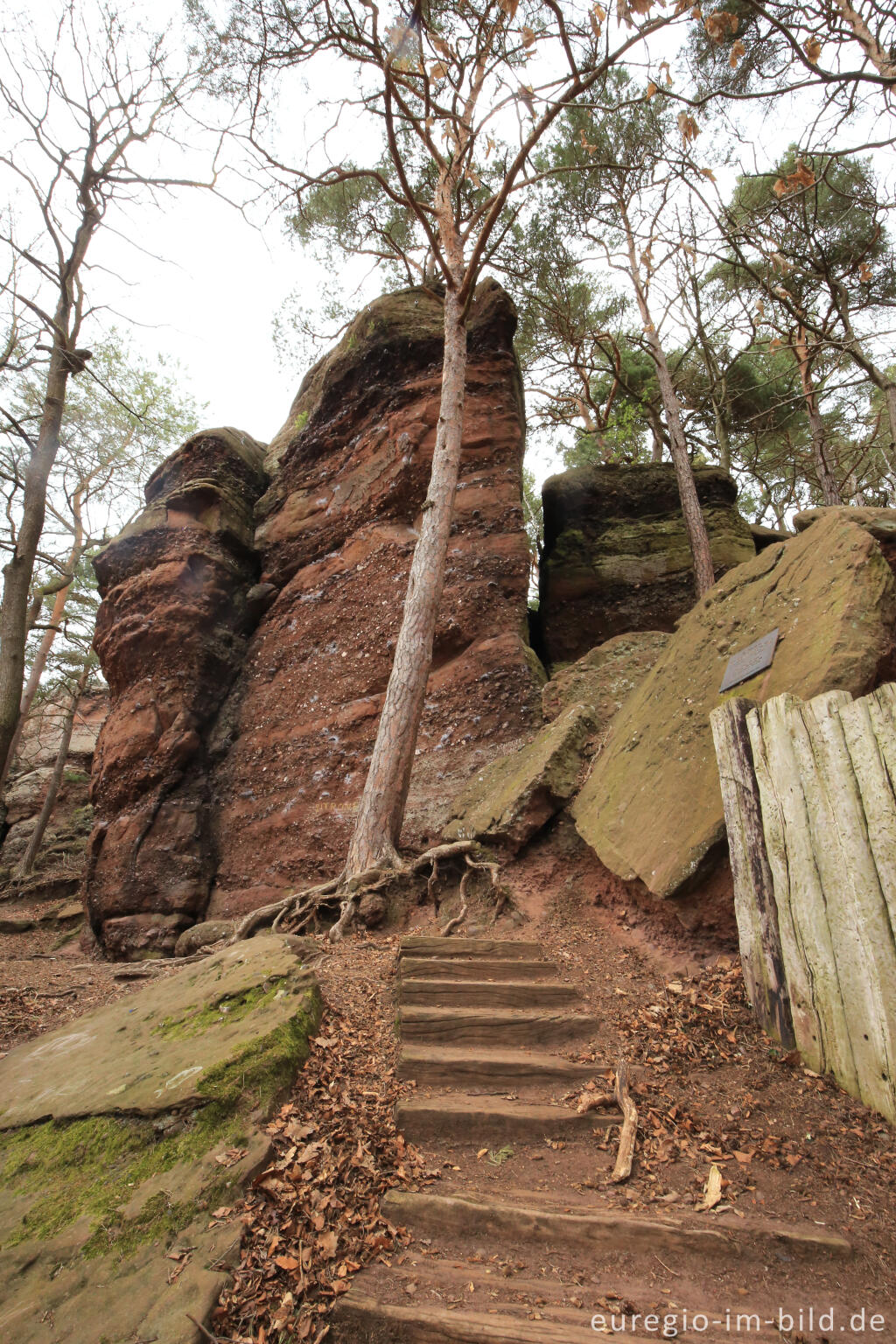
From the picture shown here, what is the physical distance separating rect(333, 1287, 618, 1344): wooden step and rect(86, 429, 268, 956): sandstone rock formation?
738 centimetres

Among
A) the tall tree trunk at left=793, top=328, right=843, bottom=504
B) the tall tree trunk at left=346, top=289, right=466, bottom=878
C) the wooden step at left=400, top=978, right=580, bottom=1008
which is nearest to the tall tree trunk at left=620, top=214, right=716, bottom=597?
the tall tree trunk at left=793, top=328, right=843, bottom=504

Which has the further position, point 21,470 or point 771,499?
point 771,499

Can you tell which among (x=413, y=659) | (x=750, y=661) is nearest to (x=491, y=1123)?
(x=750, y=661)

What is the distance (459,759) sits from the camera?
302 inches

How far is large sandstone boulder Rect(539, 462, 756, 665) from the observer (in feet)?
37.8

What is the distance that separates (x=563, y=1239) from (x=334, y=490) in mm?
10341

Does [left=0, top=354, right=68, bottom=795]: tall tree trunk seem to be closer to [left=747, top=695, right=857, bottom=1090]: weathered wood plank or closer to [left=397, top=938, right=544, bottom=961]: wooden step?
[left=397, top=938, right=544, bottom=961]: wooden step

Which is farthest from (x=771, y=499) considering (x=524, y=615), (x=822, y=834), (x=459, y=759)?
(x=822, y=834)

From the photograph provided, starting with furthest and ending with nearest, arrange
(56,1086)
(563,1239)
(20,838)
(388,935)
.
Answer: (20,838) < (388,935) < (56,1086) < (563,1239)

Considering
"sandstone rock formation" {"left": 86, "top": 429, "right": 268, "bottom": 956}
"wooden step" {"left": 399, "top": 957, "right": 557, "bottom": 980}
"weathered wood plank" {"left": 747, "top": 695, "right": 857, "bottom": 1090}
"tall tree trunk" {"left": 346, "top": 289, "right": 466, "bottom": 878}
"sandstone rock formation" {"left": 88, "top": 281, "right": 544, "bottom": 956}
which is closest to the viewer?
"weathered wood plank" {"left": 747, "top": 695, "right": 857, "bottom": 1090}

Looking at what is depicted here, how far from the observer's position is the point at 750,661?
4.49m

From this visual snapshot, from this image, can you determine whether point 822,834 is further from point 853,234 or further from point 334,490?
point 853,234

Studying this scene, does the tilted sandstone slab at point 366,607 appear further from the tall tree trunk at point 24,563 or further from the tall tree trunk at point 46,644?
the tall tree trunk at point 46,644

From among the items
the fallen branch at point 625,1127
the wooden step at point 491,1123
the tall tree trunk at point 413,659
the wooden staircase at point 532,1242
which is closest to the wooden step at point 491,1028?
the wooden staircase at point 532,1242
